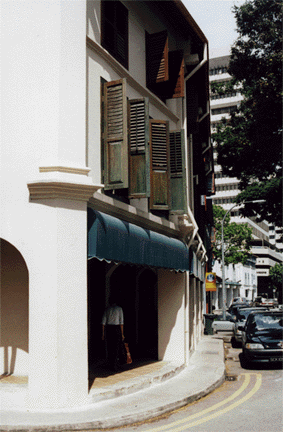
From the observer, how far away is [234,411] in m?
8.41

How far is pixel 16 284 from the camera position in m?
10.0

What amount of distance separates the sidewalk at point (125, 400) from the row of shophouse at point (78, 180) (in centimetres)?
38

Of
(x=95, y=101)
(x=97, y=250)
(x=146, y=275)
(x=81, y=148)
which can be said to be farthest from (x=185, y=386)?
(x=146, y=275)

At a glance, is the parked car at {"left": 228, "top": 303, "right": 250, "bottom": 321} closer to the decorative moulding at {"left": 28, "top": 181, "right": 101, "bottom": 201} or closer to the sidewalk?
the sidewalk

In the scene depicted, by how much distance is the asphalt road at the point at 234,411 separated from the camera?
7340mm

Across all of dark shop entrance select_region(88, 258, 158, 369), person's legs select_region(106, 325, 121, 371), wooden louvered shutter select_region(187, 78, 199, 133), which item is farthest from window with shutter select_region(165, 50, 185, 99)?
person's legs select_region(106, 325, 121, 371)

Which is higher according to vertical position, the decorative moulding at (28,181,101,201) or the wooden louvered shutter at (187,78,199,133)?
the wooden louvered shutter at (187,78,199,133)

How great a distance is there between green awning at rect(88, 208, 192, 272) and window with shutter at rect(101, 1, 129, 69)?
4.01 meters

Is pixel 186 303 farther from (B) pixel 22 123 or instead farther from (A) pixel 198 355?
(B) pixel 22 123

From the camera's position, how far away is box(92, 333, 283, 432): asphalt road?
7340 millimetres

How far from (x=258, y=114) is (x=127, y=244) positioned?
43.1 feet

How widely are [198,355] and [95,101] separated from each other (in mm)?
9332

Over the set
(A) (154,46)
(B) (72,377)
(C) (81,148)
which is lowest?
(B) (72,377)

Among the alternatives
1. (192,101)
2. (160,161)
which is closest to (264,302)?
(192,101)
